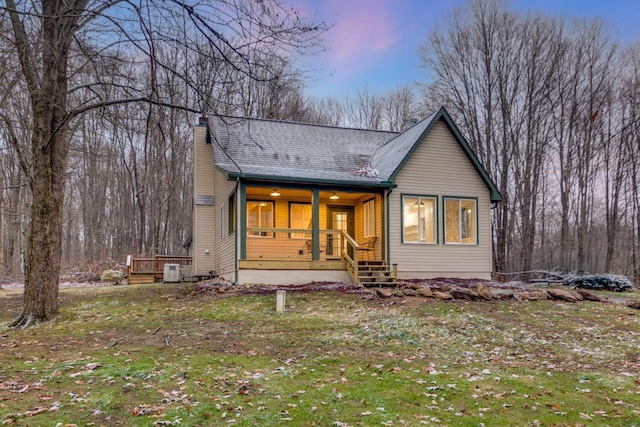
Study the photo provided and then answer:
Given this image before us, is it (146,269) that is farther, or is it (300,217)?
(146,269)

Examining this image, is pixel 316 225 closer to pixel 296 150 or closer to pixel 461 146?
pixel 296 150

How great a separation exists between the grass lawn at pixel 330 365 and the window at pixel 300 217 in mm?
5966

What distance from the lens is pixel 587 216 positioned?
2442 centimetres

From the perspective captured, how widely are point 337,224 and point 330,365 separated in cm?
1118

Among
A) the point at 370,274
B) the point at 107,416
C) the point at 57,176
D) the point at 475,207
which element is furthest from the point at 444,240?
the point at 107,416

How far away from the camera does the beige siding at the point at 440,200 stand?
15828mm

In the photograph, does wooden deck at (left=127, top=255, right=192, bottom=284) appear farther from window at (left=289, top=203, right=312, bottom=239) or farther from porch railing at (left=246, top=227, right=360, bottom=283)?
window at (left=289, top=203, right=312, bottom=239)

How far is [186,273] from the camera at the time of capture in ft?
63.7

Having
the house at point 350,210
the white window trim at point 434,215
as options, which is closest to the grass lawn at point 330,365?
the house at point 350,210

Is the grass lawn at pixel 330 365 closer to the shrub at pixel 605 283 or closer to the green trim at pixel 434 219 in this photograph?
the shrub at pixel 605 283

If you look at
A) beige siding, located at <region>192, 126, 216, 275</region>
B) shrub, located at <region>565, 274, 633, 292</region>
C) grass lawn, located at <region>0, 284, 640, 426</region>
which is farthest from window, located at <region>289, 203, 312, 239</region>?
shrub, located at <region>565, 274, 633, 292</region>

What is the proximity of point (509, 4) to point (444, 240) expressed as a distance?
15.1 meters

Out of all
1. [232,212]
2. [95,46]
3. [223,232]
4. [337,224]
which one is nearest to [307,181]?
[232,212]

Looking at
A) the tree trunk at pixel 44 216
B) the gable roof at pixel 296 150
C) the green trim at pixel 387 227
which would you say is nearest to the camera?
the tree trunk at pixel 44 216
